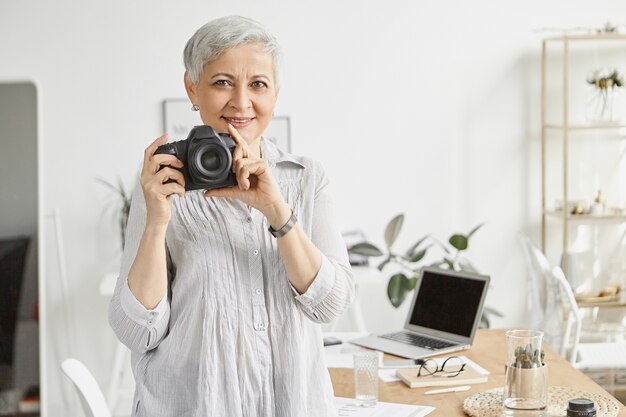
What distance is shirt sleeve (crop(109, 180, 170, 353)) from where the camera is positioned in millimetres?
1479

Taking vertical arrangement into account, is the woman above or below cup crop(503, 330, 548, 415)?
above

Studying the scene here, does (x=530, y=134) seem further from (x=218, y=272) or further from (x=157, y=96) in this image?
(x=218, y=272)

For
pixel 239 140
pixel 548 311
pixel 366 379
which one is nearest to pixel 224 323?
pixel 239 140

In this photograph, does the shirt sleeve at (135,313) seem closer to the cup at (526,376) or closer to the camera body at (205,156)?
the camera body at (205,156)

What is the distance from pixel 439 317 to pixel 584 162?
2141 millimetres

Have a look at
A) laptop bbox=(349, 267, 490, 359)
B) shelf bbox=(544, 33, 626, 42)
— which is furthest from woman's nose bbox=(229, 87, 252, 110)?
shelf bbox=(544, 33, 626, 42)

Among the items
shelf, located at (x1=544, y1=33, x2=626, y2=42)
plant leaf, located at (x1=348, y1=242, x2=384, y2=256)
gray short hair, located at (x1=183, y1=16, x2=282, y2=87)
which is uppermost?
shelf, located at (x1=544, y1=33, x2=626, y2=42)

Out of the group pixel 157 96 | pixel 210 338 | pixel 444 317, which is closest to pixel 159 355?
pixel 210 338

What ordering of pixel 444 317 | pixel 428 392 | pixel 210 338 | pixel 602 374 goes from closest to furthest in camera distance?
pixel 210 338
pixel 428 392
pixel 444 317
pixel 602 374

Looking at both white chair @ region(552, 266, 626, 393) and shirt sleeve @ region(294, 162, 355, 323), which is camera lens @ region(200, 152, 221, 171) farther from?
white chair @ region(552, 266, 626, 393)

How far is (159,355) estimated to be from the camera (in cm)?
152

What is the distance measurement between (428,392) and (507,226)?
2499mm

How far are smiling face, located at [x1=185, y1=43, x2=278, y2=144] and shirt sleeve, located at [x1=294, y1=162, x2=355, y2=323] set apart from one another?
0.18 meters

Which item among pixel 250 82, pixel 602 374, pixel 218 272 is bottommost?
pixel 602 374
